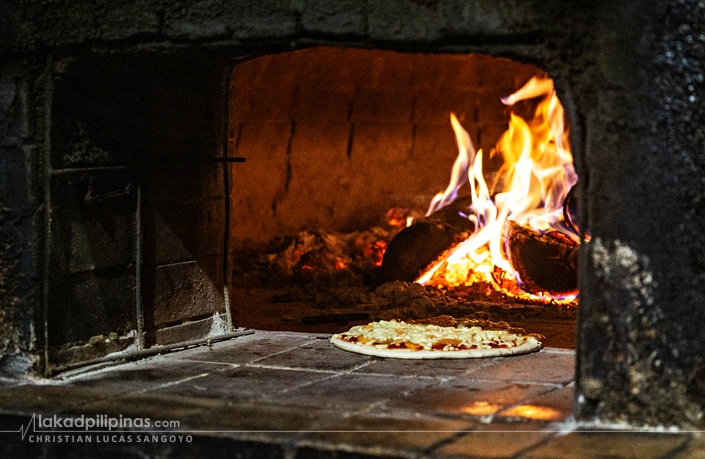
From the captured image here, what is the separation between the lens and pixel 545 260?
609 cm

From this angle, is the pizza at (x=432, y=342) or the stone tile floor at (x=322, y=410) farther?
the pizza at (x=432, y=342)

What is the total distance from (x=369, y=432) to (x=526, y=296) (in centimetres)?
376

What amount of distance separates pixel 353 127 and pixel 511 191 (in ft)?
4.90

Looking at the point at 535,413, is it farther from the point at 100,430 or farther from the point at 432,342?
the point at 100,430

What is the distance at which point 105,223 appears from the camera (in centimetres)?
383

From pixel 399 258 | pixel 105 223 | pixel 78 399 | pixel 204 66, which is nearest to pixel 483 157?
pixel 399 258

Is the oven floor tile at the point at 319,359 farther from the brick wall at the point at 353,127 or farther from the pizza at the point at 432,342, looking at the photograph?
the brick wall at the point at 353,127

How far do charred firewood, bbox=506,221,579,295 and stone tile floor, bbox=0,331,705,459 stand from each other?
2.15 m

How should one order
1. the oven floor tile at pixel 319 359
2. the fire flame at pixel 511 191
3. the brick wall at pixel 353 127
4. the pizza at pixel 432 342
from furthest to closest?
1. the brick wall at pixel 353 127
2. the fire flame at pixel 511 191
3. the pizza at pixel 432 342
4. the oven floor tile at pixel 319 359

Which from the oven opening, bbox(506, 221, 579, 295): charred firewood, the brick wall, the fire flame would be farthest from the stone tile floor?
the brick wall

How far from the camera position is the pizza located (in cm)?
393

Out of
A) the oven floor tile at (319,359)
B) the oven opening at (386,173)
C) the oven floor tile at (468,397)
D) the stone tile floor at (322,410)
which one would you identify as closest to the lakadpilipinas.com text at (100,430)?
the stone tile floor at (322,410)

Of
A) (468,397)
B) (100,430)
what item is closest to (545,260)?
(468,397)

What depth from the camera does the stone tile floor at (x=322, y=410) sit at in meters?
2.64
